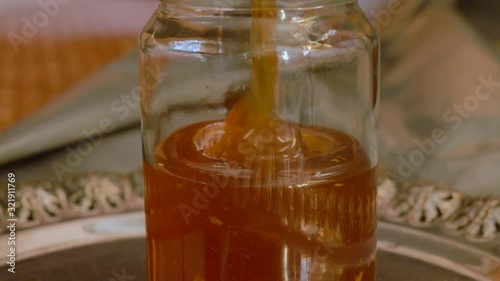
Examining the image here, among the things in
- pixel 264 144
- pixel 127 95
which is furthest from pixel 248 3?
pixel 127 95

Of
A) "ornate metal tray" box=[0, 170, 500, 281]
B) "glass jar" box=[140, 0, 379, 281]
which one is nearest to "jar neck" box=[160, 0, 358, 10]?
"glass jar" box=[140, 0, 379, 281]

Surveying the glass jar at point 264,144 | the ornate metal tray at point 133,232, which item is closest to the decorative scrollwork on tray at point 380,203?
the ornate metal tray at point 133,232

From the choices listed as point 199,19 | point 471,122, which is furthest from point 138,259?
point 471,122

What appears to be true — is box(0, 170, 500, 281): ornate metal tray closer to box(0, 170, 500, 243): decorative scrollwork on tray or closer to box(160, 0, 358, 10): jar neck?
box(0, 170, 500, 243): decorative scrollwork on tray

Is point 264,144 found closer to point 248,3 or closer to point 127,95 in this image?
point 248,3

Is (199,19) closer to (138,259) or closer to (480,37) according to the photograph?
(138,259)
